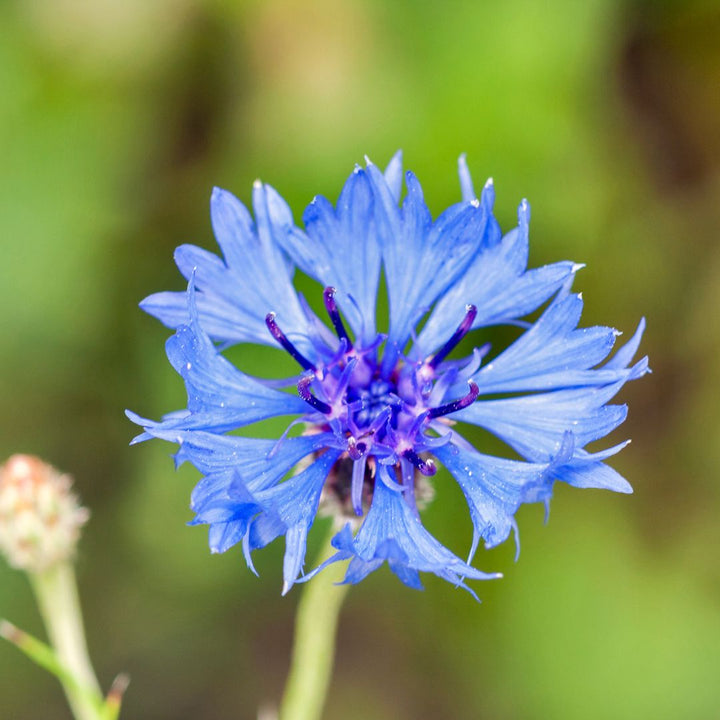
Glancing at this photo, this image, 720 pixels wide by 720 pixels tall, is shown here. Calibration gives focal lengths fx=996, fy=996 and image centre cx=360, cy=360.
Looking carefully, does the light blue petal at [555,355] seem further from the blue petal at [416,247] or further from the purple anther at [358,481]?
the purple anther at [358,481]

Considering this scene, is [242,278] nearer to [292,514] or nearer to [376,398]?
[376,398]

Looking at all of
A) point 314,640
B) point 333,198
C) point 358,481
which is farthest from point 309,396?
point 333,198

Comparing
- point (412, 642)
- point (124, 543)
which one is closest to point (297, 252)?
point (124, 543)

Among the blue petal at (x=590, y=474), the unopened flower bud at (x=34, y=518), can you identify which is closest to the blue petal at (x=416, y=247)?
the blue petal at (x=590, y=474)

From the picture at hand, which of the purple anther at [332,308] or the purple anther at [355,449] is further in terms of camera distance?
the purple anther at [332,308]

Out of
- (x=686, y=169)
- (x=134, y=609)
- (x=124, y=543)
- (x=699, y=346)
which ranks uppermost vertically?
(x=686, y=169)

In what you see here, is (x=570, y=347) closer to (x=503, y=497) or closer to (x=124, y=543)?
(x=503, y=497)
